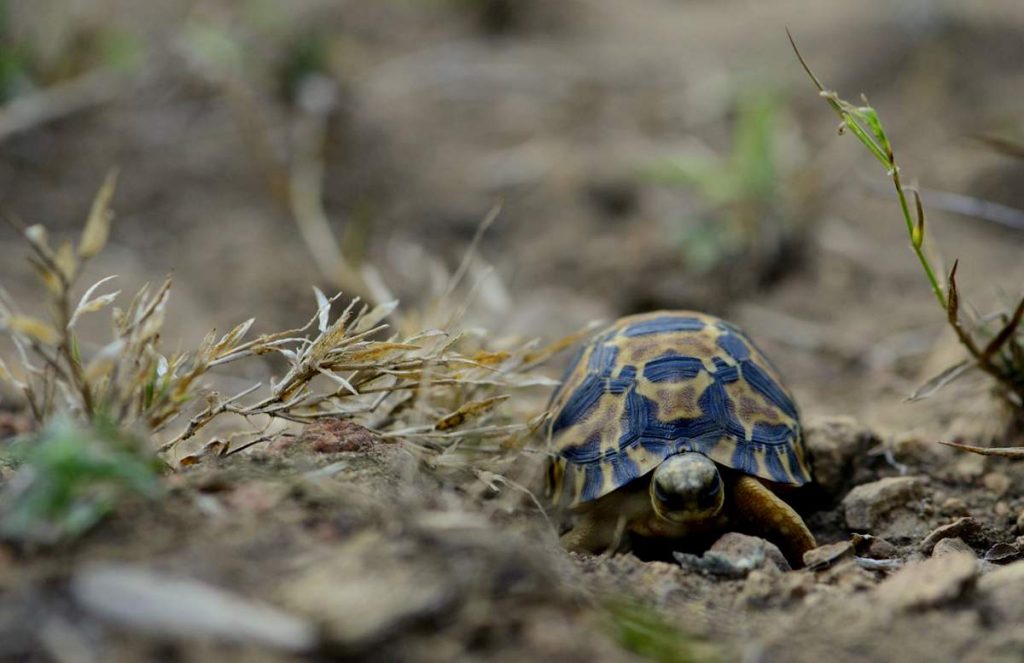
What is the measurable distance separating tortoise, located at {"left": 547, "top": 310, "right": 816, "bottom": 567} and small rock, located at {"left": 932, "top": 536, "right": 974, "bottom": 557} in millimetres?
276

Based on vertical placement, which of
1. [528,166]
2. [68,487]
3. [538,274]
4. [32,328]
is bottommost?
[68,487]

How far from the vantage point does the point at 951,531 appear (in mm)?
2365

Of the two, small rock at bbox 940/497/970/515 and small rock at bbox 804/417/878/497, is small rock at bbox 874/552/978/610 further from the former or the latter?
small rock at bbox 804/417/878/497

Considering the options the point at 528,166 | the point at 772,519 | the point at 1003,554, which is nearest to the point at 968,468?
the point at 1003,554

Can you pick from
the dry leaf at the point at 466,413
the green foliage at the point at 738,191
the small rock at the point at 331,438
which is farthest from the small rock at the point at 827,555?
the green foliage at the point at 738,191

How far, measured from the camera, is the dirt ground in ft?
5.14

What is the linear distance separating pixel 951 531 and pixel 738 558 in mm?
573

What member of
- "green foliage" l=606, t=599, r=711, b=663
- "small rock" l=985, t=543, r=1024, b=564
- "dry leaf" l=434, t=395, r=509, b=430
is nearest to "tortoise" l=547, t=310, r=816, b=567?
"dry leaf" l=434, t=395, r=509, b=430

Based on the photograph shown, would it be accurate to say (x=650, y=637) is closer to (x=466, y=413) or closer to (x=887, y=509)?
(x=466, y=413)

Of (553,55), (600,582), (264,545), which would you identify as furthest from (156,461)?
(553,55)

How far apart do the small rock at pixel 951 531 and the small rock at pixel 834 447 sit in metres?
0.41

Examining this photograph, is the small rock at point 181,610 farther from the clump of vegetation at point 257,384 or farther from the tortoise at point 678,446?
the tortoise at point 678,446

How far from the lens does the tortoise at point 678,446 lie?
2.41 metres

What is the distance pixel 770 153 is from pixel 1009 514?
2369 mm
